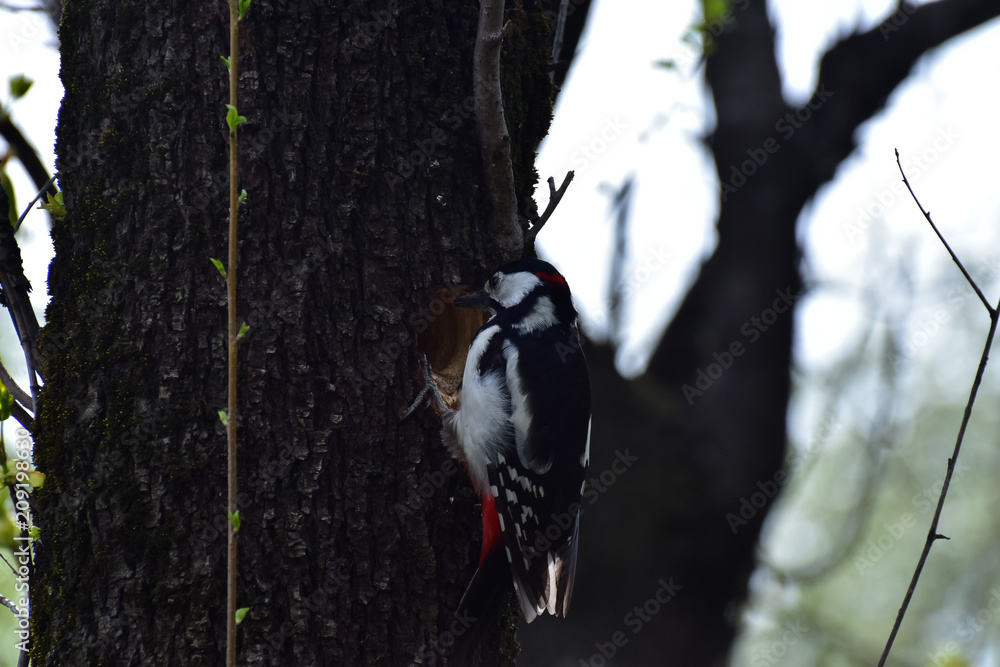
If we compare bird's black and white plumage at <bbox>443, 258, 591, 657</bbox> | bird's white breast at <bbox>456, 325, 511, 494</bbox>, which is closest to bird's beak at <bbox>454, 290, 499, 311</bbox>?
bird's black and white plumage at <bbox>443, 258, 591, 657</bbox>

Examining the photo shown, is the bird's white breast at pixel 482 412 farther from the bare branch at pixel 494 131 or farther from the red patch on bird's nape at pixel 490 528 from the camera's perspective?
the bare branch at pixel 494 131

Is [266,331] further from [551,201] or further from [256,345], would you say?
[551,201]

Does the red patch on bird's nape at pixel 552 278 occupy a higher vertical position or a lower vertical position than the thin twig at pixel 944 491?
higher

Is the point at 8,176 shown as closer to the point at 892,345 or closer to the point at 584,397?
the point at 584,397

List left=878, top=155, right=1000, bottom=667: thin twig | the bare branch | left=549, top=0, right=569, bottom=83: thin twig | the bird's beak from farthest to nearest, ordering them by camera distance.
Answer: left=549, top=0, right=569, bottom=83: thin twig → the bird's beak → the bare branch → left=878, top=155, right=1000, bottom=667: thin twig

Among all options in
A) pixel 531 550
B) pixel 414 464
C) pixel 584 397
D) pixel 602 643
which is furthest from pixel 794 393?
pixel 414 464

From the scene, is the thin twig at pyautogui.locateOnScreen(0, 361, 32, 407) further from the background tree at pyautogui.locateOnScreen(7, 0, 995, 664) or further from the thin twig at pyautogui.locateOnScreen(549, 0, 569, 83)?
the thin twig at pyautogui.locateOnScreen(549, 0, 569, 83)

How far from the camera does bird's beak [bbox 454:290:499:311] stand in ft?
7.16

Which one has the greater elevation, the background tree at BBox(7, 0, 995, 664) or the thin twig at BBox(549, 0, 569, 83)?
the thin twig at BBox(549, 0, 569, 83)

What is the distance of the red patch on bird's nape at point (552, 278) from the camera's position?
257cm

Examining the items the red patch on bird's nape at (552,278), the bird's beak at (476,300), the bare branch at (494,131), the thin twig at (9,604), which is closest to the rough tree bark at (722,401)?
the red patch on bird's nape at (552,278)

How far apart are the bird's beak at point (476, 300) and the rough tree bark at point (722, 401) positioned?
5.93ft

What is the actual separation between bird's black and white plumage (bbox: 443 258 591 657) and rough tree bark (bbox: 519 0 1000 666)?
139 centimetres

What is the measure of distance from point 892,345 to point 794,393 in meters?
3.82
